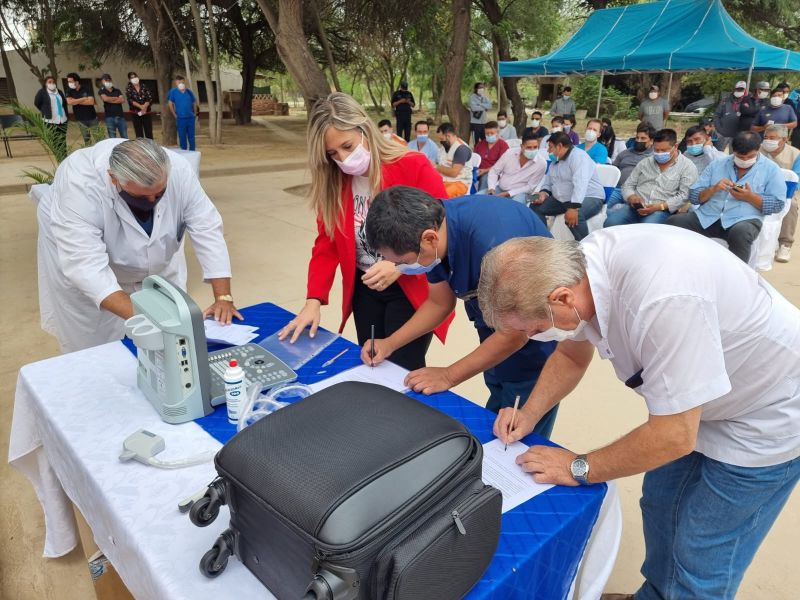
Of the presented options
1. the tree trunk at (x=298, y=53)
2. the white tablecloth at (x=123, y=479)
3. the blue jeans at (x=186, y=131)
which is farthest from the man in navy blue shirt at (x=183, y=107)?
the white tablecloth at (x=123, y=479)

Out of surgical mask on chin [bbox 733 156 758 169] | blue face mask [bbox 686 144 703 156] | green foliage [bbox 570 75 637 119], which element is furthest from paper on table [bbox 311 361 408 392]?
green foliage [bbox 570 75 637 119]

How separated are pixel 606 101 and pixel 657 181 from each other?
17140 millimetres

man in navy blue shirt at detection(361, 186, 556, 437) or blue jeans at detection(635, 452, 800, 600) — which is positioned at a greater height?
man in navy blue shirt at detection(361, 186, 556, 437)

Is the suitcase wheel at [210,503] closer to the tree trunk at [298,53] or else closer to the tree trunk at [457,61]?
the tree trunk at [298,53]

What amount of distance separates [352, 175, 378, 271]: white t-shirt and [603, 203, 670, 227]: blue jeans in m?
3.37

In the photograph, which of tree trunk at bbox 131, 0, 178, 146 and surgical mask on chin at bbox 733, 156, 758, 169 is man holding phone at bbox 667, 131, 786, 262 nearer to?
surgical mask on chin at bbox 733, 156, 758, 169

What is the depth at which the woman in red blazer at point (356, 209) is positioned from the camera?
172cm

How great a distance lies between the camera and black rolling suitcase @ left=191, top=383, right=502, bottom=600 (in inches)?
26.5

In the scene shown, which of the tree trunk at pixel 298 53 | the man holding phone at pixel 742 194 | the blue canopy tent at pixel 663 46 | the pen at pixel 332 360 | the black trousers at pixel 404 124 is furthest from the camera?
the black trousers at pixel 404 124

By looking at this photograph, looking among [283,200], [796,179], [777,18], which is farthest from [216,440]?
[777,18]

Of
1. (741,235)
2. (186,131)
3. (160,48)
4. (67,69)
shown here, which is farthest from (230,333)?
(67,69)

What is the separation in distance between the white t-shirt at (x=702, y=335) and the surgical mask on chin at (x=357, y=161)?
0.90 meters

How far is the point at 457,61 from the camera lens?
32.4ft

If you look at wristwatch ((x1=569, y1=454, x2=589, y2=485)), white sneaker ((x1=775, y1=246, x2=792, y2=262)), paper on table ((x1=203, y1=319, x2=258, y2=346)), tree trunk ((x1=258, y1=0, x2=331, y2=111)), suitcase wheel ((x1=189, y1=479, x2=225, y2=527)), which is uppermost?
tree trunk ((x1=258, y1=0, x2=331, y2=111))
